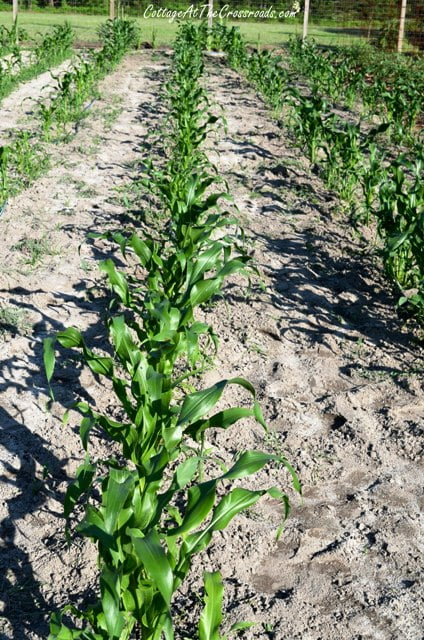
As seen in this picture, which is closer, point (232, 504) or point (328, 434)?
point (232, 504)

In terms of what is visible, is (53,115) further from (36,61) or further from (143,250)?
(143,250)

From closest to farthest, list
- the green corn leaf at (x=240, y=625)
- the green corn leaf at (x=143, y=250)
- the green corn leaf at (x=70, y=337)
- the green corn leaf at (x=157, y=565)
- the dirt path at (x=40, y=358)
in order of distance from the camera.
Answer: the green corn leaf at (x=157, y=565)
the green corn leaf at (x=240, y=625)
the dirt path at (x=40, y=358)
the green corn leaf at (x=70, y=337)
the green corn leaf at (x=143, y=250)

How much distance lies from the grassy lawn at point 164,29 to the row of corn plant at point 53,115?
17.9 feet

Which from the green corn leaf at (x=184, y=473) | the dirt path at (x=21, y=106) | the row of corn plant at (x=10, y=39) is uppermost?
the row of corn plant at (x=10, y=39)

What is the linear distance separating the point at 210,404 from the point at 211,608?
588 millimetres

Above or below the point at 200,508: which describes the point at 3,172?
above

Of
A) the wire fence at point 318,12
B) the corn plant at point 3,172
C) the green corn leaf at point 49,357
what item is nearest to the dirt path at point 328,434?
the green corn leaf at point 49,357

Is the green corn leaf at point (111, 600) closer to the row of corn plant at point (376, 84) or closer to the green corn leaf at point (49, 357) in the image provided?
the green corn leaf at point (49, 357)

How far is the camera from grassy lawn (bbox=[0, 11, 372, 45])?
21891 mm

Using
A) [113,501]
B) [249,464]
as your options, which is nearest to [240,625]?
[249,464]

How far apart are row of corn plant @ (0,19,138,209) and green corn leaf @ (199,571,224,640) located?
13.6 feet

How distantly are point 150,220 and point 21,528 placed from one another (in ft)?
11.0

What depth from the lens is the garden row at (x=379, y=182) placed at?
175 inches

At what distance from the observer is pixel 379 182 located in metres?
5.77
